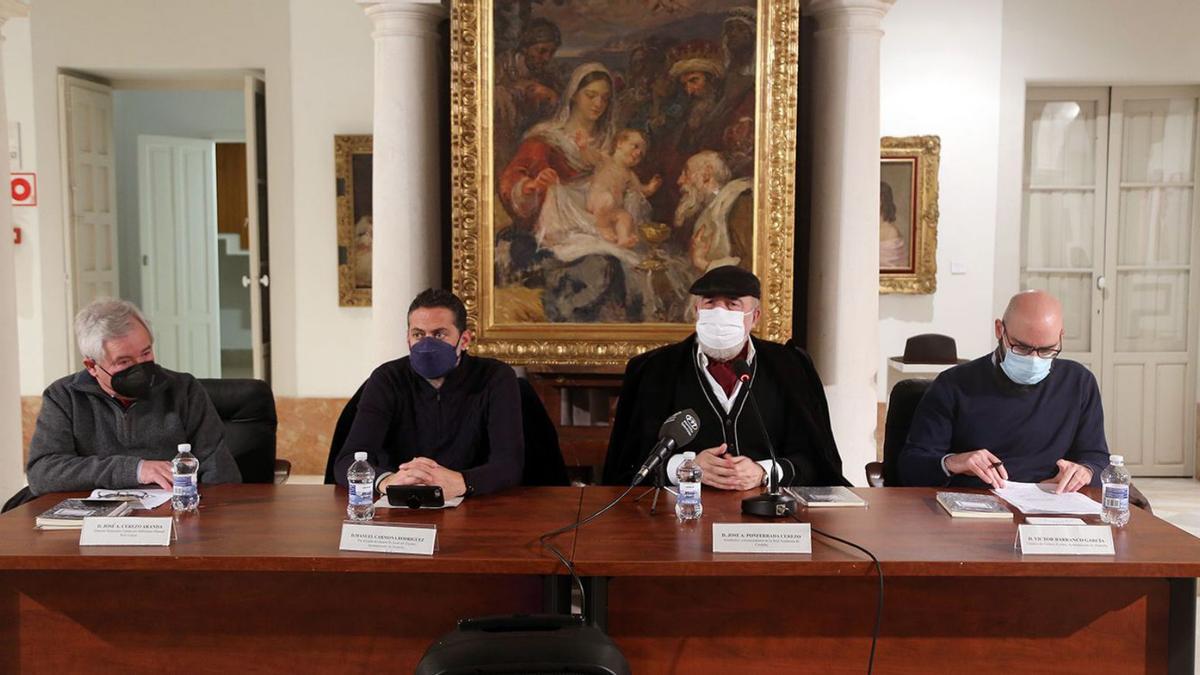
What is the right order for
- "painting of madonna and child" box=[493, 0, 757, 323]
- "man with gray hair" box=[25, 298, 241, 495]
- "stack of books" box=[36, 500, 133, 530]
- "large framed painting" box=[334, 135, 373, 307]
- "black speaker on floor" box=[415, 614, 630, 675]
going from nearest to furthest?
"black speaker on floor" box=[415, 614, 630, 675] < "stack of books" box=[36, 500, 133, 530] < "man with gray hair" box=[25, 298, 241, 495] < "painting of madonna and child" box=[493, 0, 757, 323] < "large framed painting" box=[334, 135, 373, 307]

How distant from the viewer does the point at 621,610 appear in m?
2.53

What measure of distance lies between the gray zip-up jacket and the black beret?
160 cm

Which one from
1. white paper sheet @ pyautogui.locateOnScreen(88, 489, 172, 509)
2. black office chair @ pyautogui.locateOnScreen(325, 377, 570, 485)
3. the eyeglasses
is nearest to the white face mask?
black office chair @ pyautogui.locateOnScreen(325, 377, 570, 485)

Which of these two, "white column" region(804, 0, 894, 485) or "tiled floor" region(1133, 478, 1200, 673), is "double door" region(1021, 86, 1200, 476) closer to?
"tiled floor" region(1133, 478, 1200, 673)

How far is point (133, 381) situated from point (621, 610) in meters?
1.66

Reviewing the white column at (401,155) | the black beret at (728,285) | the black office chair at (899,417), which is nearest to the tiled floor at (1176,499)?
the black office chair at (899,417)

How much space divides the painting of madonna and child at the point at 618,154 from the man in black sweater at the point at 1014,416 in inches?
79.0

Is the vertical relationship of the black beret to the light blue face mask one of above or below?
above

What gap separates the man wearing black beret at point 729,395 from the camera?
3.48 metres

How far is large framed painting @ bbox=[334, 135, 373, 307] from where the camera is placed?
6.88m

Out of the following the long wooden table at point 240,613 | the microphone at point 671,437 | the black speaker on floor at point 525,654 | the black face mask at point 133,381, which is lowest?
the long wooden table at point 240,613

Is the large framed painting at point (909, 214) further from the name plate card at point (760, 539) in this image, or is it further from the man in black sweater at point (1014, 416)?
the name plate card at point (760, 539)

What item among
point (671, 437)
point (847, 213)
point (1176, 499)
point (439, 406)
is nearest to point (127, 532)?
point (439, 406)

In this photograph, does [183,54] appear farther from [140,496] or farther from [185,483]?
[185,483]
